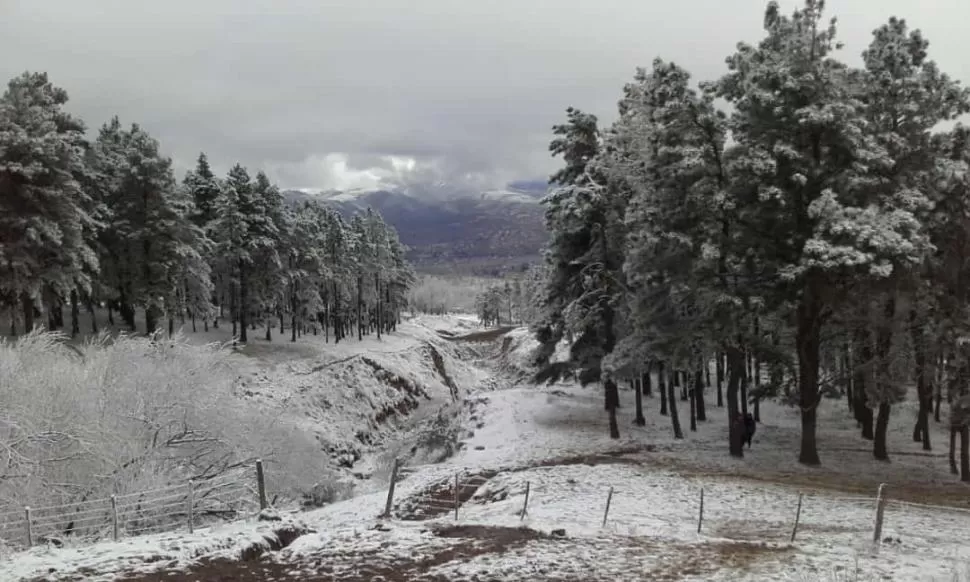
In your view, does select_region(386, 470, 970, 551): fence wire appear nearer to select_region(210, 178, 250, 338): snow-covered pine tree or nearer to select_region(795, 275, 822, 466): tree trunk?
select_region(795, 275, 822, 466): tree trunk

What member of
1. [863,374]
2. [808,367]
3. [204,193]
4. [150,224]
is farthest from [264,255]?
[863,374]

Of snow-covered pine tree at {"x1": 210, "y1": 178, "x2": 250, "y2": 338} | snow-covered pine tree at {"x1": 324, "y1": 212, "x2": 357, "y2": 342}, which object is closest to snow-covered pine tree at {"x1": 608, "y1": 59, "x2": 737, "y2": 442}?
snow-covered pine tree at {"x1": 210, "y1": 178, "x2": 250, "y2": 338}

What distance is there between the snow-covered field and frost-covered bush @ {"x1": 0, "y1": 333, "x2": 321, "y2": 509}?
14.9 ft

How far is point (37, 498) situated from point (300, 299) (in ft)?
160

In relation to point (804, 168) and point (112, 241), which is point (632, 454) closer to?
point (804, 168)

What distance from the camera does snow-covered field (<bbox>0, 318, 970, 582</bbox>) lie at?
422 inches

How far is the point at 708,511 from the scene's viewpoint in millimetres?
16203

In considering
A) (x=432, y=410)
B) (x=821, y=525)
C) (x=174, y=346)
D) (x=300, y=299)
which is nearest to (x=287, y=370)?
(x=432, y=410)

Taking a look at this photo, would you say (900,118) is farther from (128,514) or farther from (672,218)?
(128,514)

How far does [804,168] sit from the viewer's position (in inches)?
843

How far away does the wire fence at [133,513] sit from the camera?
12.7 meters

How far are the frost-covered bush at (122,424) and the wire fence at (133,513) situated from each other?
15.9 inches

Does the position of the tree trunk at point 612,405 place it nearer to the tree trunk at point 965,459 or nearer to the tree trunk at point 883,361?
the tree trunk at point 883,361

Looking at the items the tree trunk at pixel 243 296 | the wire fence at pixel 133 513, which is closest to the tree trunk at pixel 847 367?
the wire fence at pixel 133 513
